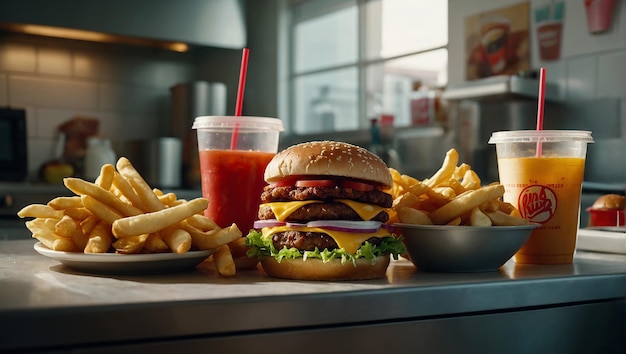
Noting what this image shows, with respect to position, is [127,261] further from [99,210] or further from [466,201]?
[466,201]

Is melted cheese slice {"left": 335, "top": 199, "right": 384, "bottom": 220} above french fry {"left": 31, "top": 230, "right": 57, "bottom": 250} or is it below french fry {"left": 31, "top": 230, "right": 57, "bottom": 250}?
above

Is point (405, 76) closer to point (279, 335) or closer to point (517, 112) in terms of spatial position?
point (517, 112)

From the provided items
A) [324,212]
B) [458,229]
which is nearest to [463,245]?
[458,229]

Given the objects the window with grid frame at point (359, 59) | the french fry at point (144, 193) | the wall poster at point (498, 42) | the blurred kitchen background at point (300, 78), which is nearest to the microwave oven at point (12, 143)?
the blurred kitchen background at point (300, 78)

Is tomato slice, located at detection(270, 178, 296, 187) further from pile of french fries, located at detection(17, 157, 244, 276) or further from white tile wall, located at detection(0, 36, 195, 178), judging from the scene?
white tile wall, located at detection(0, 36, 195, 178)

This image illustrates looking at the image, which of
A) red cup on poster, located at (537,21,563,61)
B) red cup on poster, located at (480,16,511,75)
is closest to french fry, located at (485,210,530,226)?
red cup on poster, located at (537,21,563,61)

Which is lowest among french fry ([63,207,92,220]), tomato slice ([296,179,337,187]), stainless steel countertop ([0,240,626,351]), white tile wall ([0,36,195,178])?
stainless steel countertop ([0,240,626,351])
